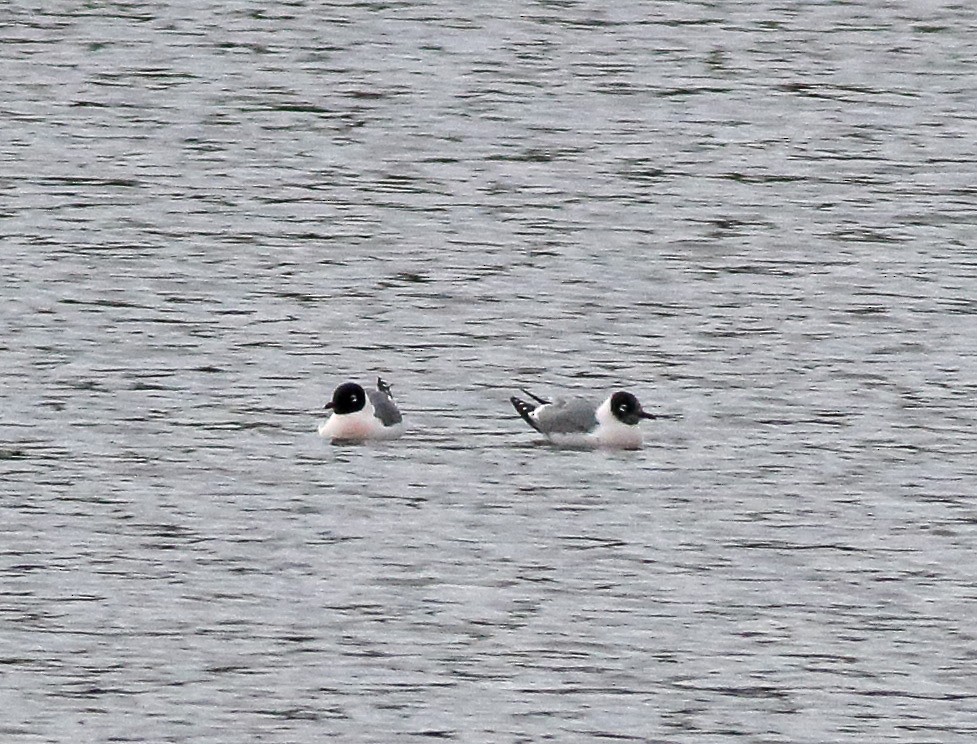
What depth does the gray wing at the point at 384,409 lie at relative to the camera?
69.7 feet

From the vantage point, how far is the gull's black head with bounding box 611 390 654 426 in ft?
69.4

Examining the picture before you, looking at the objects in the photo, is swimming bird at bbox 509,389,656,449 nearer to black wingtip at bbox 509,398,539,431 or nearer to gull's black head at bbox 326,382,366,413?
black wingtip at bbox 509,398,539,431

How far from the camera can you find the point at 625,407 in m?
21.2

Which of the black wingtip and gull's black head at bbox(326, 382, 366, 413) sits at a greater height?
gull's black head at bbox(326, 382, 366, 413)

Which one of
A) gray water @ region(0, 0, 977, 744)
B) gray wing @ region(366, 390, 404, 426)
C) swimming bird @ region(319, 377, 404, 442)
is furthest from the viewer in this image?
gray wing @ region(366, 390, 404, 426)

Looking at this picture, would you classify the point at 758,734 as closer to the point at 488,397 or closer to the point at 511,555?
the point at 511,555

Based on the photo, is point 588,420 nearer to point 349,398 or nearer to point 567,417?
point 567,417

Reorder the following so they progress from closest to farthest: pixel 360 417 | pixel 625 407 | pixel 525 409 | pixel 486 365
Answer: pixel 360 417, pixel 625 407, pixel 525 409, pixel 486 365

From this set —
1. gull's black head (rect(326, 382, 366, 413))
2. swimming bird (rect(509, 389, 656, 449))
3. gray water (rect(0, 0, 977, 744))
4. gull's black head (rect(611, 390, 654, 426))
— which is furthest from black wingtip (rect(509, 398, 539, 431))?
gull's black head (rect(326, 382, 366, 413))

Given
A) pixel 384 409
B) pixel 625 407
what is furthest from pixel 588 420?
pixel 384 409

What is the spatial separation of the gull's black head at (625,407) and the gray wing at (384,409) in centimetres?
176

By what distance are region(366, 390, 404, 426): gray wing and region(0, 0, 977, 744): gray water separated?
290 millimetres

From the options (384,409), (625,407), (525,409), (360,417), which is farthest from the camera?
(525,409)

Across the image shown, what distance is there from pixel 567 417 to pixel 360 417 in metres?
1.68
